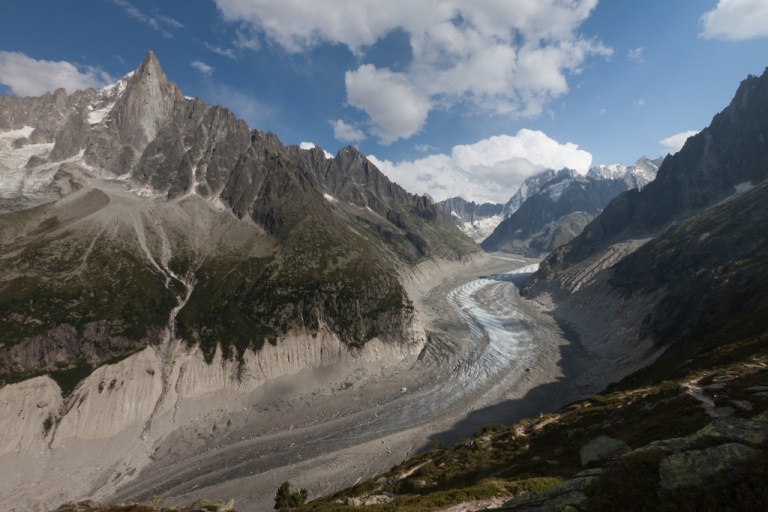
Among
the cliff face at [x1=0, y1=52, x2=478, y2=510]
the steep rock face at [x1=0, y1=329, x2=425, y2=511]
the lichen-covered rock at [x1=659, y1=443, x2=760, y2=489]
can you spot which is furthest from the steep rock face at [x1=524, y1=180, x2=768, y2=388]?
the steep rock face at [x1=0, y1=329, x2=425, y2=511]

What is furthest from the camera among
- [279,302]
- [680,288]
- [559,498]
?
[279,302]

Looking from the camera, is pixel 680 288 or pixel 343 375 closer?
pixel 680 288

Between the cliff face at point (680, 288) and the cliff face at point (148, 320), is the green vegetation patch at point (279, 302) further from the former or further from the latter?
the cliff face at point (680, 288)

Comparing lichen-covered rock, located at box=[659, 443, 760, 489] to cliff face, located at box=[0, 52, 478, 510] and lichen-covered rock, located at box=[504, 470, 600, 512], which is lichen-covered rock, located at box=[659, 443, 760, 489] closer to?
lichen-covered rock, located at box=[504, 470, 600, 512]

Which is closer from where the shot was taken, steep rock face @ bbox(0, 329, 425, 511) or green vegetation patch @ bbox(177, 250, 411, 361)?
steep rock face @ bbox(0, 329, 425, 511)

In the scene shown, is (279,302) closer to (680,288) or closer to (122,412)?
(122,412)

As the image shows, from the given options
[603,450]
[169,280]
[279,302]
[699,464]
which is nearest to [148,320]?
[169,280]

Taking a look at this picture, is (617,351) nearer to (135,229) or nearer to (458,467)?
(458,467)
